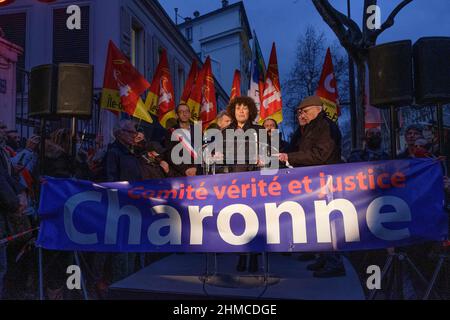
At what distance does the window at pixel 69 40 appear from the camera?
12.4 m

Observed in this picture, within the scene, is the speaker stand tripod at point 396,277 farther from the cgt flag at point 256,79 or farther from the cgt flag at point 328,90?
the cgt flag at point 256,79

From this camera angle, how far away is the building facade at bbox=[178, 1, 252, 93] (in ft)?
101

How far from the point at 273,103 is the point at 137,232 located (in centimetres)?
568

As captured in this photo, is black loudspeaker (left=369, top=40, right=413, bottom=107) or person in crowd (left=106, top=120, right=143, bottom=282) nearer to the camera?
black loudspeaker (left=369, top=40, right=413, bottom=107)

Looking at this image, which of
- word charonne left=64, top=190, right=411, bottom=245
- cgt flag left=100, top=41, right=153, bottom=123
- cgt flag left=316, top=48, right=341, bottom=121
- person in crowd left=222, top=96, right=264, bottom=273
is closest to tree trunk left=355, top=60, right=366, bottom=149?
cgt flag left=316, top=48, right=341, bottom=121

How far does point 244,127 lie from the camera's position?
4926mm

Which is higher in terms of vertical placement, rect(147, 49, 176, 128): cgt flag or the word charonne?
rect(147, 49, 176, 128): cgt flag

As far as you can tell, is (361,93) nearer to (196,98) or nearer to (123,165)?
(196,98)

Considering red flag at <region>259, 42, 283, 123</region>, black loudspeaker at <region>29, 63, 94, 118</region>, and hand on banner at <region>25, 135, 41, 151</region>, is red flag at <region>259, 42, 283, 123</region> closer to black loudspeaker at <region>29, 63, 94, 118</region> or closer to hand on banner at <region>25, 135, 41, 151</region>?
hand on banner at <region>25, 135, 41, 151</region>

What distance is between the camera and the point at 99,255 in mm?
4668

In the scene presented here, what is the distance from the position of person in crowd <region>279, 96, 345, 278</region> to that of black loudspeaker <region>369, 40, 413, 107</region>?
62 cm

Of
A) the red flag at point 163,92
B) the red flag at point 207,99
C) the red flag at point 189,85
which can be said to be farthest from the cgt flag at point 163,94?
the red flag at point 207,99

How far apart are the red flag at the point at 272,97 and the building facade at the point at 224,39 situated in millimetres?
20511

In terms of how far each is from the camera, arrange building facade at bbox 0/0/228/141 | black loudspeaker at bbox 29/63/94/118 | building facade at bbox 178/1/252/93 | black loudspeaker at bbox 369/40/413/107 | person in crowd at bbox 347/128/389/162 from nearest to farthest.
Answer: black loudspeaker at bbox 369/40/413/107
black loudspeaker at bbox 29/63/94/118
person in crowd at bbox 347/128/389/162
building facade at bbox 0/0/228/141
building facade at bbox 178/1/252/93
